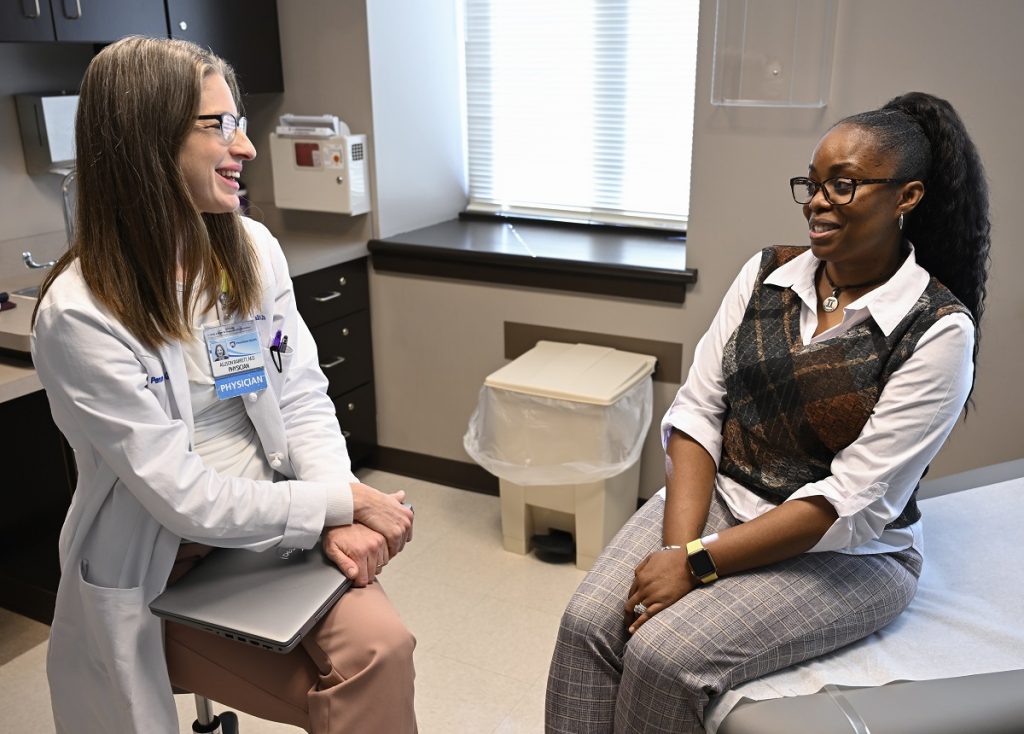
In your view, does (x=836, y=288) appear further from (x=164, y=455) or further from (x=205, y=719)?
(x=205, y=719)

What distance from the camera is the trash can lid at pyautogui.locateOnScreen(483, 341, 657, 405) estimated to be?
2.53m

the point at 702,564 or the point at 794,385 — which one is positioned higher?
the point at 794,385

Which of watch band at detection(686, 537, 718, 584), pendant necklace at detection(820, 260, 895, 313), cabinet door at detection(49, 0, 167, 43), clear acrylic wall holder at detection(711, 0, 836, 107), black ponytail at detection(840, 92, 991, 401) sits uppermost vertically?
cabinet door at detection(49, 0, 167, 43)

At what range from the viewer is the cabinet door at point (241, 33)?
2.68 meters

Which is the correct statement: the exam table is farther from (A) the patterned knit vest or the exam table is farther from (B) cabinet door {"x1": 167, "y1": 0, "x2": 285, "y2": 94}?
(B) cabinet door {"x1": 167, "y1": 0, "x2": 285, "y2": 94}

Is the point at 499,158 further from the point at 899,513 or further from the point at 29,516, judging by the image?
the point at 899,513

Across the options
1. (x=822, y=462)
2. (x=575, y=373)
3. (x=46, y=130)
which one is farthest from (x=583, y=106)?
(x=822, y=462)

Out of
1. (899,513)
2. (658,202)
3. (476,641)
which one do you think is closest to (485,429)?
(476,641)

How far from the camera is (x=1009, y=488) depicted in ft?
6.18

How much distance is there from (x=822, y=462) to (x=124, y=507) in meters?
1.13

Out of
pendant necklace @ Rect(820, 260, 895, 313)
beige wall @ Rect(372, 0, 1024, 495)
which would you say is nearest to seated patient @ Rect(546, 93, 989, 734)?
pendant necklace @ Rect(820, 260, 895, 313)

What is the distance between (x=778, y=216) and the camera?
8.18 feet

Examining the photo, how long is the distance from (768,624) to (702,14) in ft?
5.41

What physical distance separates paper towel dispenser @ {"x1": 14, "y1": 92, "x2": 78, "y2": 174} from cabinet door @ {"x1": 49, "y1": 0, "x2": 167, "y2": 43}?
0.27m
